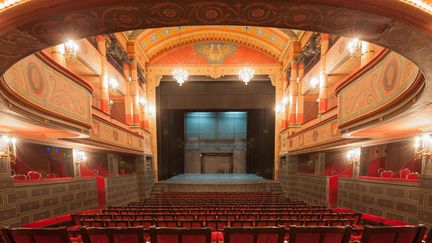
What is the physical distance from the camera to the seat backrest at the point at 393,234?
2.20 metres

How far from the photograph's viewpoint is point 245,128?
23.3 metres

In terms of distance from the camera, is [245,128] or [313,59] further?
[245,128]

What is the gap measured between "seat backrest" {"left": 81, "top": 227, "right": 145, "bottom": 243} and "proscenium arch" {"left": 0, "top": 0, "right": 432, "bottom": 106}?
2.24 meters

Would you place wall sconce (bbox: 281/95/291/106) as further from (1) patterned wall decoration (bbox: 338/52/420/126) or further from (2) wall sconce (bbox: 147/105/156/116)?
(2) wall sconce (bbox: 147/105/156/116)

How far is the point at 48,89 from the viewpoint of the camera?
436 cm

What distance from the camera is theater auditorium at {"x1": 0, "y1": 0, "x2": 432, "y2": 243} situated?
2.24 m

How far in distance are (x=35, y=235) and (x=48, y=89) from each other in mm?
3259

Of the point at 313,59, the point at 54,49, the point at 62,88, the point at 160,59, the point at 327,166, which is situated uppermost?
the point at 160,59

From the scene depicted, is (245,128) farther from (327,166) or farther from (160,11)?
(160,11)

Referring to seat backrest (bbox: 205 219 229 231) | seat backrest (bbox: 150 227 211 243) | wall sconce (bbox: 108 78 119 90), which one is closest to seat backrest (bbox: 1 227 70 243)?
seat backrest (bbox: 150 227 211 243)

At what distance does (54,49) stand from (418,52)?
931 centimetres

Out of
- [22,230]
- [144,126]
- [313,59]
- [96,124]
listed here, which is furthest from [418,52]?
[144,126]

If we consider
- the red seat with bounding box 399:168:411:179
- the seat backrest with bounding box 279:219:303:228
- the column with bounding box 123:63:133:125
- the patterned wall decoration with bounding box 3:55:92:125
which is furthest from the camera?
the column with bounding box 123:63:133:125

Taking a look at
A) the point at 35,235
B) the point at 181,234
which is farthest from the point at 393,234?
the point at 35,235
